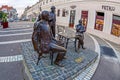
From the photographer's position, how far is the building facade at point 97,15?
16750 millimetres

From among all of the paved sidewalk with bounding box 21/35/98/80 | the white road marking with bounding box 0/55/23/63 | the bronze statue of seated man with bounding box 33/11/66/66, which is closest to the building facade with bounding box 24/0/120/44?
the paved sidewalk with bounding box 21/35/98/80

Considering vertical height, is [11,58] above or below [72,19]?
below

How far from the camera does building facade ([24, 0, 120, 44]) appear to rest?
55.0 ft

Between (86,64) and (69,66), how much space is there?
834mm

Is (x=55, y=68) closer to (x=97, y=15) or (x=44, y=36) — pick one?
(x=44, y=36)

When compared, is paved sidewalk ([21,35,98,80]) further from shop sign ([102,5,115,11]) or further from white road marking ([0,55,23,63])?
shop sign ([102,5,115,11])

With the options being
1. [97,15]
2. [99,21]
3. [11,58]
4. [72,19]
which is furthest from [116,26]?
[11,58]

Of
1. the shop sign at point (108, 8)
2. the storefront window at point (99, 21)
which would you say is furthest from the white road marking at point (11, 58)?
the storefront window at point (99, 21)

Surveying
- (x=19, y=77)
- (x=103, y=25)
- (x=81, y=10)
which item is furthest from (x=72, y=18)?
(x=19, y=77)

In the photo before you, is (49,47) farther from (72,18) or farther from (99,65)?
(72,18)

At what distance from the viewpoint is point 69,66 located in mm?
5961

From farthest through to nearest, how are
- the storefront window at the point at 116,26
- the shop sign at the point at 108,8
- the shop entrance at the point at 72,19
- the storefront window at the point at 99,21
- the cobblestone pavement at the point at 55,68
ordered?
the shop entrance at the point at 72,19 → the storefront window at the point at 99,21 → the shop sign at the point at 108,8 → the storefront window at the point at 116,26 → the cobblestone pavement at the point at 55,68

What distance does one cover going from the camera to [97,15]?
19.4 metres

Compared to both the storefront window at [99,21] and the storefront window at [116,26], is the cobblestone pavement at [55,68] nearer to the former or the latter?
the storefront window at [116,26]
